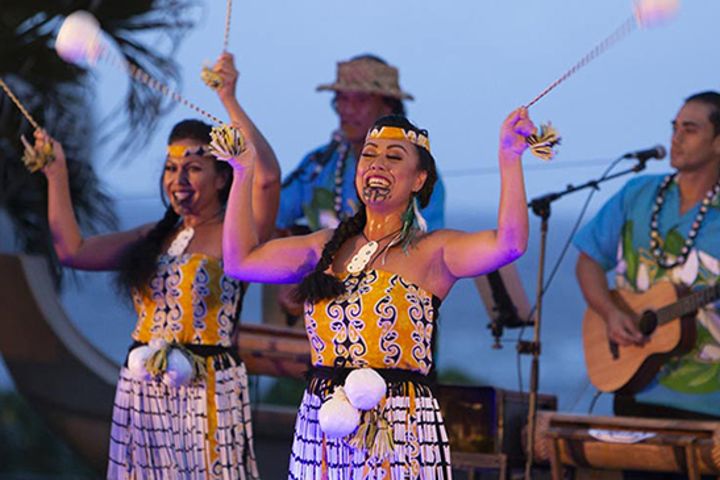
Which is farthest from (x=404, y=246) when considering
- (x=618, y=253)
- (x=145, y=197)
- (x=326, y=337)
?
(x=145, y=197)

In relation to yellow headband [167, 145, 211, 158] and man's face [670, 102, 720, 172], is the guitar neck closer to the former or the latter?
man's face [670, 102, 720, 172]

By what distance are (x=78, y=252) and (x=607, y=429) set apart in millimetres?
1707

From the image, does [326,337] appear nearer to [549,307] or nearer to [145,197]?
[549,307]

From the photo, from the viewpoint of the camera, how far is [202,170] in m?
3.97

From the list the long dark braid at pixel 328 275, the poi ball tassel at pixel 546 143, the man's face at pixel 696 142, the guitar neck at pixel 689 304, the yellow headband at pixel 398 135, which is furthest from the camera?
the man's face at pixel 696 142

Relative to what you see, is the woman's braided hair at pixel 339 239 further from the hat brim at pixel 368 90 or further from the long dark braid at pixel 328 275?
the hat brim at pixel 368 90

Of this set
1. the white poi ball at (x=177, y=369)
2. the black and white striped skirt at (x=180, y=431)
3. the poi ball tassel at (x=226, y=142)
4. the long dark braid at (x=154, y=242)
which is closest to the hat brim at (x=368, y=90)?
the long dark braid at (x=154, y=242)

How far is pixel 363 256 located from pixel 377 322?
0.18 meters

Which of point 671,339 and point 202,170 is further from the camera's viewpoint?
point 671,339

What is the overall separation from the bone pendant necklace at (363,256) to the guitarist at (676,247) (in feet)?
5.19

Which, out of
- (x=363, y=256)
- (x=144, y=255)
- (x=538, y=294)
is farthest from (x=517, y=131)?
(x=538, y=294)

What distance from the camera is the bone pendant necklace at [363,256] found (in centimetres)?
317

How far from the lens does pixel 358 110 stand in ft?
16.7

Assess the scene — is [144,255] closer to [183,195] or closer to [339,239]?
[183,195]
